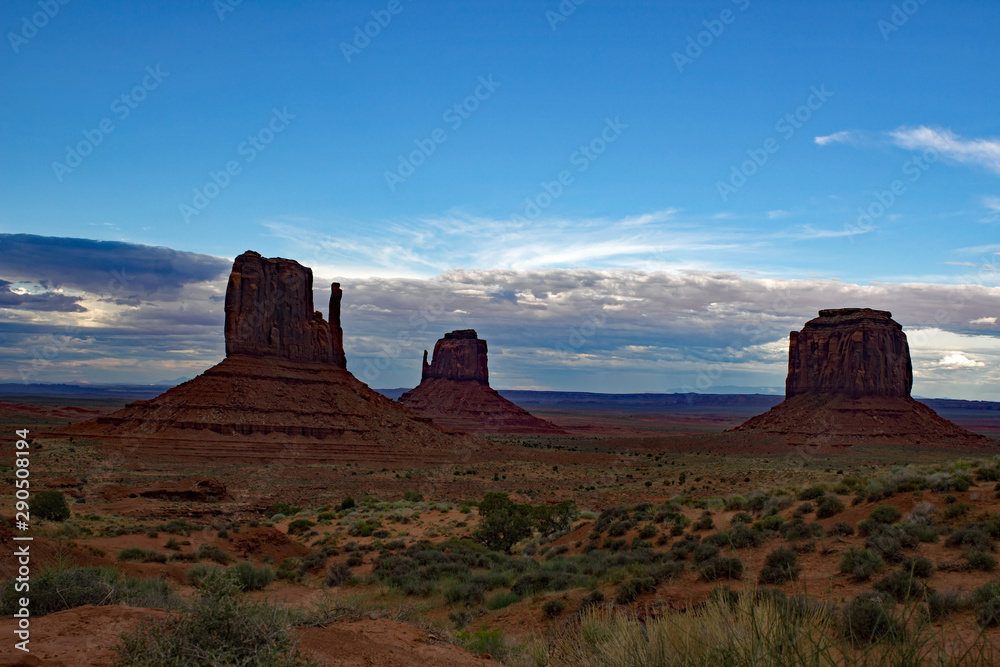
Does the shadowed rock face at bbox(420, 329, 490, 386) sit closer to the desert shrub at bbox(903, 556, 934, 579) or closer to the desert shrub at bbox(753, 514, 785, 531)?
the desert shrub at bbox(753, 514, 785, 531)

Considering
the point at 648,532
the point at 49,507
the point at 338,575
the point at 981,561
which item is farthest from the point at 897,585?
the point at 49,507

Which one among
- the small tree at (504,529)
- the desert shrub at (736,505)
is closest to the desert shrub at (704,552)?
the desert shrub at (736,505)

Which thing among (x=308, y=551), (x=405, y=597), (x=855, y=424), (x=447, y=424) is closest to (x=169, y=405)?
(x=308, y=551)

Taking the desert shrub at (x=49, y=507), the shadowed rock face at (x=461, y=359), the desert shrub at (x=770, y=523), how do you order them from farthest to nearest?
the shadowed rock face at (x=461, y=359), the desert shrub at (x=49, y=507), the desert shrub at (x=770, y=523)

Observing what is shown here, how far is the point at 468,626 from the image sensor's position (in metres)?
10.9

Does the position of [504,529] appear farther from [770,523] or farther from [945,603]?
[945,603]

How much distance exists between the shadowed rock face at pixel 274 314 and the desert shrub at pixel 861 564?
207 ft

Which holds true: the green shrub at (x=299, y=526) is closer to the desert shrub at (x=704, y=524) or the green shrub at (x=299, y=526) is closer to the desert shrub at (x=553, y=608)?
the desert shrub at (x=704, y=524)

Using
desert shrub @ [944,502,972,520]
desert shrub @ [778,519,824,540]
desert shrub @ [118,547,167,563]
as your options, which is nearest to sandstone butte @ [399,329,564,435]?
desert shrub @ [118,547,167,563]

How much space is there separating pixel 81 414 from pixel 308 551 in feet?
361

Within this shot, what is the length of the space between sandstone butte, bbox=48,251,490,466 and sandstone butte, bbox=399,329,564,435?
46.8 meters

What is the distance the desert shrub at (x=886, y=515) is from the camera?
12.5 m

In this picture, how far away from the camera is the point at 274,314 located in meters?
67.1

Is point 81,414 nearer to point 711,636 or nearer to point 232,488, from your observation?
point 232,488
